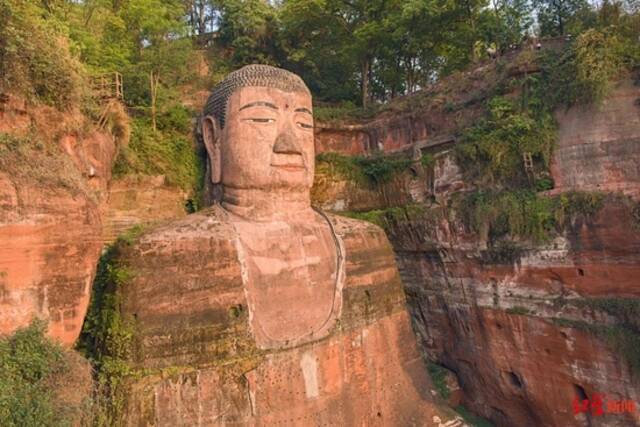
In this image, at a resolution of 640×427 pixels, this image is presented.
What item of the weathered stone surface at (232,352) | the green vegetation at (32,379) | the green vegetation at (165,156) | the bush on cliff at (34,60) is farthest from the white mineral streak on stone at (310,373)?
the bush on cliff at (34,60)

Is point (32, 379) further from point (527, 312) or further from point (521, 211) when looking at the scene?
point (521, 211)

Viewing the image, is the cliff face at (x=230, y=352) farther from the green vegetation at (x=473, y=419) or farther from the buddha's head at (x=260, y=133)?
the green vegetation at (x=473, y=419)

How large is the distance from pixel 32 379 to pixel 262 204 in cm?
507

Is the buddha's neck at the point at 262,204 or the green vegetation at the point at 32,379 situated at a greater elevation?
the buddha's neck at the point at 262,204

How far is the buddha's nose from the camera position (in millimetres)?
9391

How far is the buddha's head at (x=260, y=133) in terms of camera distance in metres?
9.34

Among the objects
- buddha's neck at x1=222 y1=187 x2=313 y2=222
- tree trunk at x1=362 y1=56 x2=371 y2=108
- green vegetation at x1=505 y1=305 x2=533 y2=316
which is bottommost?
green vegetation at x1=505 y1=305 x2=533 y2=316

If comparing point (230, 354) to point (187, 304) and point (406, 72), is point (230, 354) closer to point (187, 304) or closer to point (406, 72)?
point (187, 304)

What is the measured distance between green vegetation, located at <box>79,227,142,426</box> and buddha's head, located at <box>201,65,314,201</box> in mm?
2791

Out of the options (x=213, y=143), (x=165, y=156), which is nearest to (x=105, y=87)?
(x=165, y=156)

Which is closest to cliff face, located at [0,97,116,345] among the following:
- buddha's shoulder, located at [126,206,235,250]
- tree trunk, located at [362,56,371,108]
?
buddha's shoulder, located at [126,206,235,250]

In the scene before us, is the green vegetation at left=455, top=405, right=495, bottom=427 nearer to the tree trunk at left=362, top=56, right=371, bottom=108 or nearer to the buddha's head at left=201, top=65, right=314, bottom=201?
the buddha's head at left=201, top=65, right=314, bottom=201

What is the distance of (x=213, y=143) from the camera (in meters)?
9.95

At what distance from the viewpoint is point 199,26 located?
27422 mm
